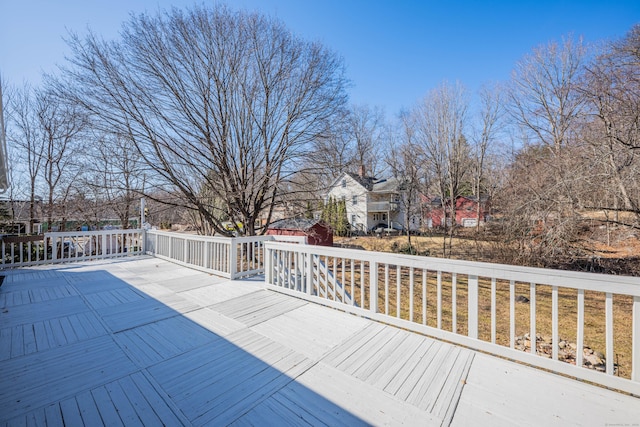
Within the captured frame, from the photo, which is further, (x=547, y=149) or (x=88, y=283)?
(x=547, y=149)

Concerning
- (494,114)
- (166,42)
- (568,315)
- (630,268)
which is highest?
(494,114)

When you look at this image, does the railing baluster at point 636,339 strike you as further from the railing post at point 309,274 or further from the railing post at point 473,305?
the railing post at point 309,274

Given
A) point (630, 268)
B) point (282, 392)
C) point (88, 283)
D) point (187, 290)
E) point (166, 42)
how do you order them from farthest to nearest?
point (630, 268) < point (166, 42) < point (88, 283) < point (187, 290) < point (282, 392)

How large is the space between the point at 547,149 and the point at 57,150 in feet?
63.6

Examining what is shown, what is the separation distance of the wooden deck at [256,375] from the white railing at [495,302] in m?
0.12

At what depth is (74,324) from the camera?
3.08m

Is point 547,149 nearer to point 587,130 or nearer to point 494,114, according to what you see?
point 587,130

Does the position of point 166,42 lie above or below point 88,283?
above

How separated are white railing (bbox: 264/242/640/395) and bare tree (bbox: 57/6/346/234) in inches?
160

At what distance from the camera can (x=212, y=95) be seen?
280 inches

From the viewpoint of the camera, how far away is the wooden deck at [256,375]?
1698mm

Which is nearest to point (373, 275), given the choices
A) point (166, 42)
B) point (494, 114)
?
point (166, 42)

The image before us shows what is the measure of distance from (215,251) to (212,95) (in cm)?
434

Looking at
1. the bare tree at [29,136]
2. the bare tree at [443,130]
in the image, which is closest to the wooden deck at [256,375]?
the bare tree at [29,136]
